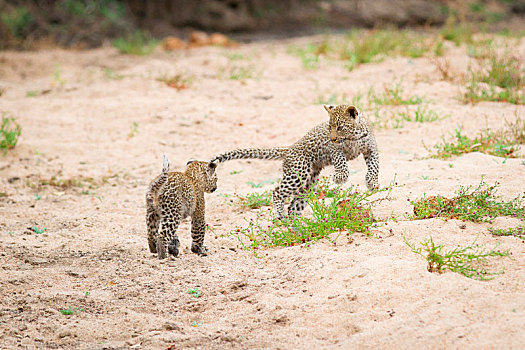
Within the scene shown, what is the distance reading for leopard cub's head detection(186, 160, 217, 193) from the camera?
6066 mm

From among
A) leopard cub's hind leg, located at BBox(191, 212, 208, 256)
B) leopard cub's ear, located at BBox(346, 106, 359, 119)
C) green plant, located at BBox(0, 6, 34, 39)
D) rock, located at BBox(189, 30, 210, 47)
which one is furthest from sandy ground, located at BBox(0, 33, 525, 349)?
green plant, located at BBox(0, 6, 34, 39)

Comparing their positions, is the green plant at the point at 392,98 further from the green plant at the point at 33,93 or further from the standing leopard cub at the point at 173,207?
the green plant at the point at 33,93

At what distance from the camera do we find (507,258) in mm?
4766

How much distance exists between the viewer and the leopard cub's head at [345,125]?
20.8 ft

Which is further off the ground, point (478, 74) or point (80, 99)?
point (478, 74)

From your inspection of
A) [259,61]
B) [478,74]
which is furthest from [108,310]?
[259,61]

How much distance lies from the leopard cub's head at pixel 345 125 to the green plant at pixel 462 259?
1713mm

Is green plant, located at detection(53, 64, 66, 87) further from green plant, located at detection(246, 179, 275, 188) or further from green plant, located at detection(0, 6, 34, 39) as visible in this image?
green plant, located at detection(246, 179, 275, 188)

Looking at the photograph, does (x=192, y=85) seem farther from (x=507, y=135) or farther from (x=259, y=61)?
(x=507, y=135)

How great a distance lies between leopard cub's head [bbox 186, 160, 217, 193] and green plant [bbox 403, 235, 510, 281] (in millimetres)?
2128

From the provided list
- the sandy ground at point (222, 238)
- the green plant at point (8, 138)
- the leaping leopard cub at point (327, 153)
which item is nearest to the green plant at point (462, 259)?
the sandy ground at point (222, 238)

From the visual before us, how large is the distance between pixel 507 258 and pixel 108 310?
323 centimetres

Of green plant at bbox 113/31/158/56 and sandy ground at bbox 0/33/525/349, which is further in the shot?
green plant at bbox 113/31/158/56

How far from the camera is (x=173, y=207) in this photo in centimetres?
559
